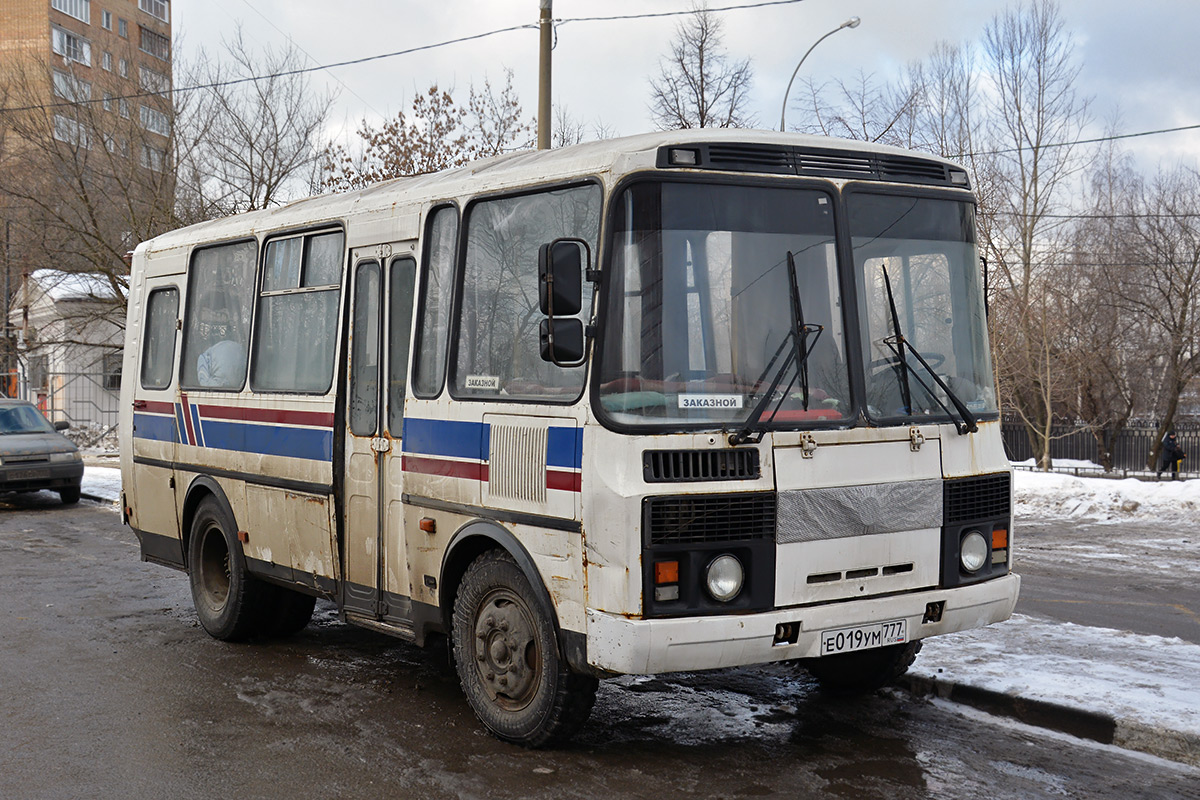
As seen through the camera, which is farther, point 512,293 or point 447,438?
point 447,438

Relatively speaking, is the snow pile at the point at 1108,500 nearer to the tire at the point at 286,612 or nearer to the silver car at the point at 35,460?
the tire at the point at 286,612

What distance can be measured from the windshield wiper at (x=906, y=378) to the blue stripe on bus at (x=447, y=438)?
1.95 m

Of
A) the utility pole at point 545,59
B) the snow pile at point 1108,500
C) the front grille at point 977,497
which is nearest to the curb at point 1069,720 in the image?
the front grille at point 977,497

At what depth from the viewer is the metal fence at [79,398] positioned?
3462 cm

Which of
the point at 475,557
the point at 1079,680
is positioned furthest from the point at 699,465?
the point at 1079,680

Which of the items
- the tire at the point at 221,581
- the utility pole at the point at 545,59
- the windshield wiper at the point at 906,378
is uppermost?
the utility pole at the point at 545,59

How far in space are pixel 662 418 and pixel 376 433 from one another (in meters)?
2.25

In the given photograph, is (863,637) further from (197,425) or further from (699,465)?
(197,425)

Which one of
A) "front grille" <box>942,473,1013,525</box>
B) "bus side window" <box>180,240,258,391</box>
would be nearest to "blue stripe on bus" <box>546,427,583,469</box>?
"front grille" <box>942,473,1013,525</box>

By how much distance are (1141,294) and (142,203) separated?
29882mm

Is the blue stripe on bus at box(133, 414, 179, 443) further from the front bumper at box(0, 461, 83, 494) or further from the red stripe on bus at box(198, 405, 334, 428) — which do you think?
the front bumper at box(0, 461, 83, 494)

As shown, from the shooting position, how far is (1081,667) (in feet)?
22.0

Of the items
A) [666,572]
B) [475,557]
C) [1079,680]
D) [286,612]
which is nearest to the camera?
[666,572]

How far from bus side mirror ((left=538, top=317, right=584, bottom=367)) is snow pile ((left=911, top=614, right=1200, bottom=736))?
9.70 feet
